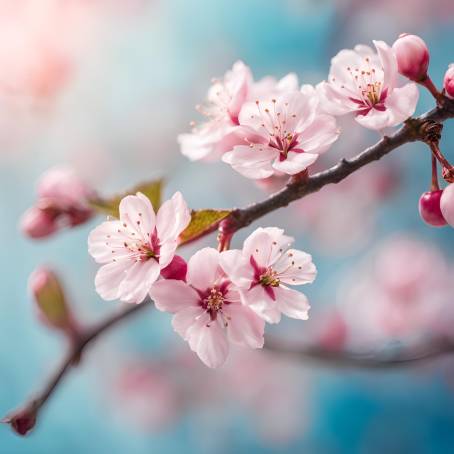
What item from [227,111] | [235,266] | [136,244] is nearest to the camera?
[235,266]

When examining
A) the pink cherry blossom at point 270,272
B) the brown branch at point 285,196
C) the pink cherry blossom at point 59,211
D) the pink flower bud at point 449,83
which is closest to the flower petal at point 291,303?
the pink cherry blossom at point 270,272

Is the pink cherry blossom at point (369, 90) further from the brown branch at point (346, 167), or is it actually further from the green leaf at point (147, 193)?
the green leaf at point (147, 193)

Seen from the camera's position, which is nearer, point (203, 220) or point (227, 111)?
point (203, 220)

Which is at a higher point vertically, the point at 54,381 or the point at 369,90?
the point at 369,90

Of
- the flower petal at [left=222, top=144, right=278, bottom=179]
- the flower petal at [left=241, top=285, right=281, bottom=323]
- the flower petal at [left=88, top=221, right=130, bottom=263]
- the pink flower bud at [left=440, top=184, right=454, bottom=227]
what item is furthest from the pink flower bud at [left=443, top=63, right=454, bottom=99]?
the flower petal at [left=88, top=221, right=130, bottom=263]

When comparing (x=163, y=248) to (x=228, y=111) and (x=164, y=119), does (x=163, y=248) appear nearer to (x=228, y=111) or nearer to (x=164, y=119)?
(x=228, y=111)

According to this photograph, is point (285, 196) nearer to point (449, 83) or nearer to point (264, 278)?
point (264, 278)

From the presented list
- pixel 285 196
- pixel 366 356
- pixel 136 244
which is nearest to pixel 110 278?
pixel 136 244
